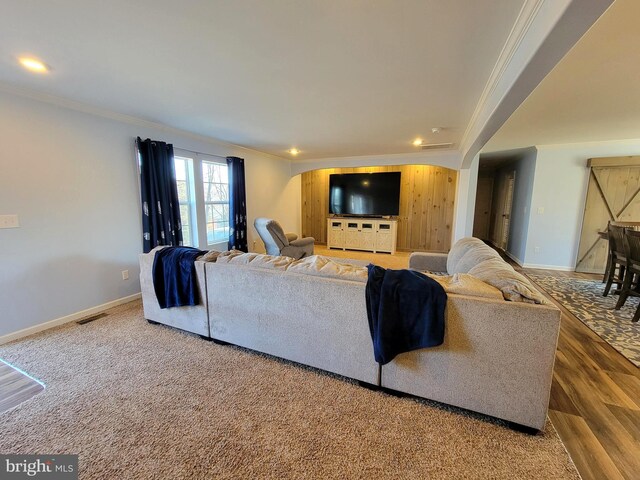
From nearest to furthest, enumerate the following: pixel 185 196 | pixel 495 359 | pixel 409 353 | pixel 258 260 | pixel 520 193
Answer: pixel 495 359 → pixel 409 353 → pixel 258 260 → pixel 185 196 → pixel 520 193

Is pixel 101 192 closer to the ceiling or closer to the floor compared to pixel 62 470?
closer to the ceiling

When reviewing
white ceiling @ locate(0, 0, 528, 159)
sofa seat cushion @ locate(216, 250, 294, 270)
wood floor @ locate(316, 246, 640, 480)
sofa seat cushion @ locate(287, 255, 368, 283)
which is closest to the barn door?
white ceiling @ locate(0, 0, 528, 159)

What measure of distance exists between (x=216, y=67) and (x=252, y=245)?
387cm

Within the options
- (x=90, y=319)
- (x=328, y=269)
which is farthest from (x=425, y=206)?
(x=90, y=319)

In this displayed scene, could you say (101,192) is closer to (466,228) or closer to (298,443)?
(298,443)

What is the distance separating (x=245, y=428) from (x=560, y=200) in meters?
6.15

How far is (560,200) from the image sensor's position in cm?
486

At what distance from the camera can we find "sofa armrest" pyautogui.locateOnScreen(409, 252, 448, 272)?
10.8 ft

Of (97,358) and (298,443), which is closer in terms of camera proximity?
(298,443)

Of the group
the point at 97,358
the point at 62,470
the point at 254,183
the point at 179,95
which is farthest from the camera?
the point at 254,183

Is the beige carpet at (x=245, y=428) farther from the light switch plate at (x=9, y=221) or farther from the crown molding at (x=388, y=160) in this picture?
the crown molding at (x=388, y=160)

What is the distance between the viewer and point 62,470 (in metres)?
1.31

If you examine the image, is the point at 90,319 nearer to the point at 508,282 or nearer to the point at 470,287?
the point at 470,287

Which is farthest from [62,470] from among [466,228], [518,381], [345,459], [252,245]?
[466,228]
